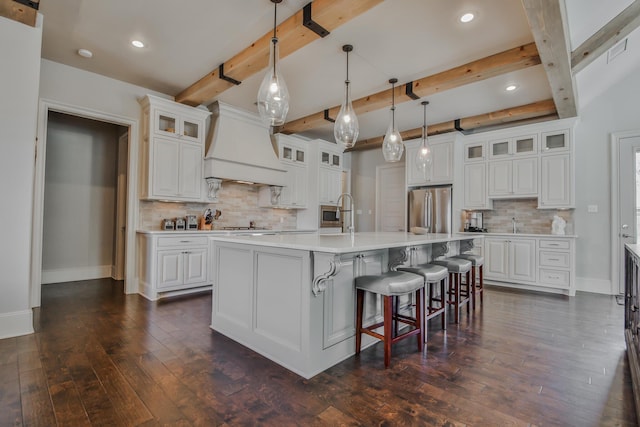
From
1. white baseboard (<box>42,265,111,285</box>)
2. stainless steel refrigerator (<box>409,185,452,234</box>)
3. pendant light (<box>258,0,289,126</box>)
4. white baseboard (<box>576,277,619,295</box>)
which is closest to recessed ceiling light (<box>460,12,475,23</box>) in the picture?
pendant light (<box>258,0,289,126</box>)

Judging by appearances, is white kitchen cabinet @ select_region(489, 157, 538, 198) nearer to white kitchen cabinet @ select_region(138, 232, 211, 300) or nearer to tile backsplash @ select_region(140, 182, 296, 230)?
tile backsplash @ select_region(140, 182, 296, 230)

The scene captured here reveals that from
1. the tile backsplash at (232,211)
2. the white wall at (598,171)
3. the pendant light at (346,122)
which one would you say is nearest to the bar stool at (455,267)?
the pendant light at (346,122)

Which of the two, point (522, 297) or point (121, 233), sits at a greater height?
point (121, 233)

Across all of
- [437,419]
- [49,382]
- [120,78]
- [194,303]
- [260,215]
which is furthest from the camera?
[260,215]

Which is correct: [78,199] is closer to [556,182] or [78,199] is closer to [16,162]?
[16,162]

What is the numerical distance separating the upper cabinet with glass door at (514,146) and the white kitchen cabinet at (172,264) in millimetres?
5002

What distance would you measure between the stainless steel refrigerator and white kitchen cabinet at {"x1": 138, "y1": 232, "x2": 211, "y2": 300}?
375 cm

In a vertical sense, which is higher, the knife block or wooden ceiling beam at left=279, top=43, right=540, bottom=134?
wooden ceiling beam at left=279, top=43, right=540, bottom=134

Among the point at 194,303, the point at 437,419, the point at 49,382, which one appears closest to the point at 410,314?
the point at 437,419

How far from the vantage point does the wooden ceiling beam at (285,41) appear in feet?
7.92

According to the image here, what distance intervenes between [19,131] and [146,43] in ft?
4.82

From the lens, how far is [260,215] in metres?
6.03

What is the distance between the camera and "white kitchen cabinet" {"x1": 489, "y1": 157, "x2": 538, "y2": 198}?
5.01 m

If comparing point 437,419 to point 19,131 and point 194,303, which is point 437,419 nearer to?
point 194,303
